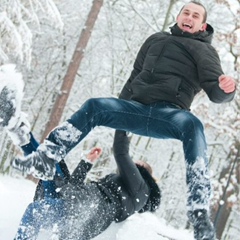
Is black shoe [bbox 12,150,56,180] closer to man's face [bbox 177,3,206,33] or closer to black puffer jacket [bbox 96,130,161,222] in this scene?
black puffer jacket [bbox 96,130,161,222]

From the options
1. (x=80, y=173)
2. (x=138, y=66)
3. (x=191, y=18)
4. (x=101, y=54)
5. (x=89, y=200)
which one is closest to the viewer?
(x=191, y=18)

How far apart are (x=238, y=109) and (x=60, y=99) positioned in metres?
5.07

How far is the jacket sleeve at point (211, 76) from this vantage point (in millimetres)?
3250

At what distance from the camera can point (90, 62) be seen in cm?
1628

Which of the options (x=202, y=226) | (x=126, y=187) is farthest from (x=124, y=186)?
(x=202, y=226)

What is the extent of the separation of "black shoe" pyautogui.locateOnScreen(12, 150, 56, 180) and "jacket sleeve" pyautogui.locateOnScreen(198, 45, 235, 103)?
135 centimetres

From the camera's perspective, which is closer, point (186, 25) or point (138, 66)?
point (186, 25)

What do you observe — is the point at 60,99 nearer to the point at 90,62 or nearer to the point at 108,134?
the point at 108,134

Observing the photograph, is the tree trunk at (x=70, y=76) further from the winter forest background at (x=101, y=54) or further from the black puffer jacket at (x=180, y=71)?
the black puffer jacket at (x=180, y=71)

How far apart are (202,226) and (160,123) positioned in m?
0.87

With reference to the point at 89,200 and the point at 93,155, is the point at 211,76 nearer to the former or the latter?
the point at 89,200

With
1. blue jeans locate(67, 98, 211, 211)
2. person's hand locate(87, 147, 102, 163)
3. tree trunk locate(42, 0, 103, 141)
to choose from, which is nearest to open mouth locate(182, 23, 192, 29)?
blue jeans locate(67, 98, 211, 211)

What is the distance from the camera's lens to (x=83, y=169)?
4281 millimetres

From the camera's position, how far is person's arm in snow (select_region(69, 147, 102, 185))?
13.2ft
